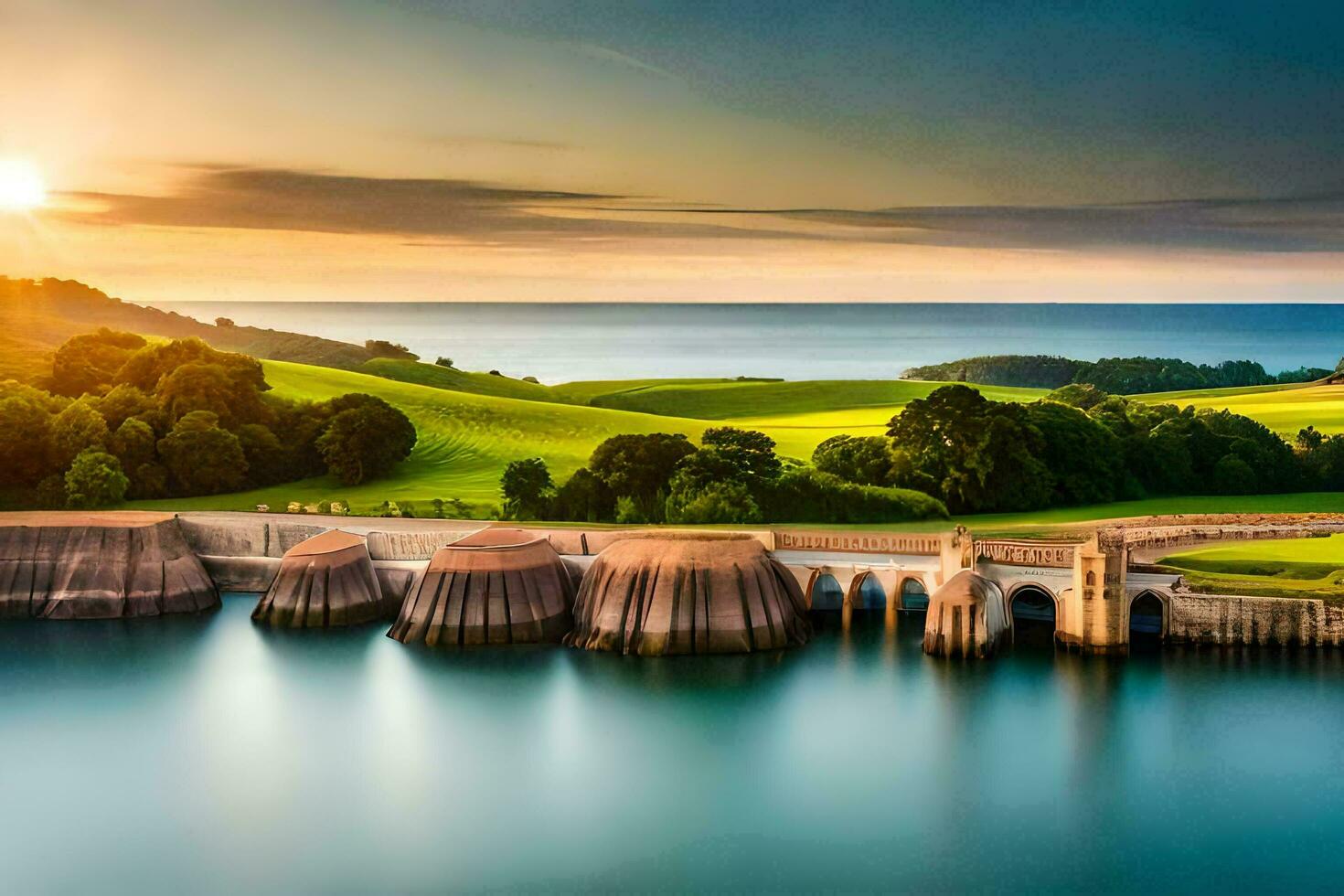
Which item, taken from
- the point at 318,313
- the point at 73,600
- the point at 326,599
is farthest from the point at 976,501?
the point at 318,313

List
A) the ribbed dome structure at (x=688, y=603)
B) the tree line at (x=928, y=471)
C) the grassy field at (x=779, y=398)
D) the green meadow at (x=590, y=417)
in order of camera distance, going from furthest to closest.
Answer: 1. the grassy field at (x=779, y=398)
2. the green meadow at (x=590, y=417)
3. the tree line at (x=928, y=471)
4. the ribbed dome structure at (x=688, y=603)

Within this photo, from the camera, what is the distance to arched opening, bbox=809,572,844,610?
189ft

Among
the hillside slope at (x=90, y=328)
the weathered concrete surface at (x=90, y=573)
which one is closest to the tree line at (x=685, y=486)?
the weathered concrete surface at (x=90, y=573)

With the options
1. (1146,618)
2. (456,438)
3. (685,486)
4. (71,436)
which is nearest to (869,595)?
(1146,618)

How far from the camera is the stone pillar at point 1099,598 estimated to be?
161ft

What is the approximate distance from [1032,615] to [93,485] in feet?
167

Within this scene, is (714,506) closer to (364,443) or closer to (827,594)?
(827,594)

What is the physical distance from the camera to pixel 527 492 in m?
73.0

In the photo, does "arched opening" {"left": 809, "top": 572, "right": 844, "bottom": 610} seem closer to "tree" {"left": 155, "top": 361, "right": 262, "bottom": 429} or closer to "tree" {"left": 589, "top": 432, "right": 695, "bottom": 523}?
"tree" {"left": 589, "top": 432, "right": 695, "bottom": 523}

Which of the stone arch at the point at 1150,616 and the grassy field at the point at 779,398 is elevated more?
the grassy field at the point at 779,398

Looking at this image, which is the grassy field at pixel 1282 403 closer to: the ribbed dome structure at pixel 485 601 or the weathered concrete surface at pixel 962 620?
the weathered concrete surface at pixel 962 620

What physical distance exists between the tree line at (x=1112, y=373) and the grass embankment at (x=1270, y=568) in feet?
194

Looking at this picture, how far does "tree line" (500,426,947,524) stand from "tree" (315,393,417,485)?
13635mm

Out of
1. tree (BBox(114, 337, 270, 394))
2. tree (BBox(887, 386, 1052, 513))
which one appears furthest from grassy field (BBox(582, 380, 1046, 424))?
tree (BBox(114, 337, 270, 394))
